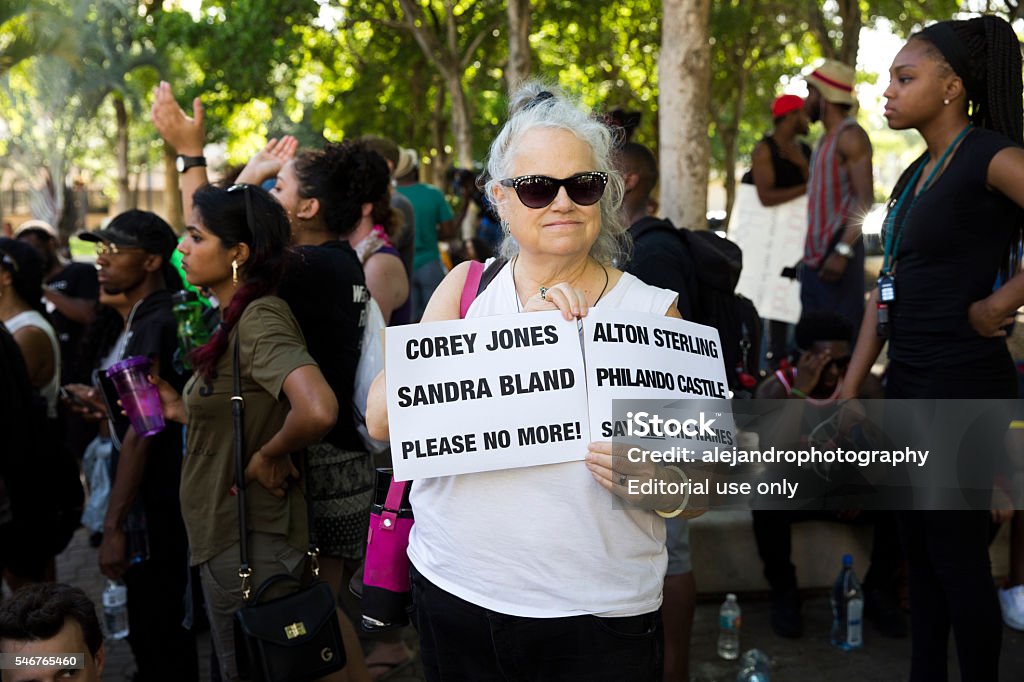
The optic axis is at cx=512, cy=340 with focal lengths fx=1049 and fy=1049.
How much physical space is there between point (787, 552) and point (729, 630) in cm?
52

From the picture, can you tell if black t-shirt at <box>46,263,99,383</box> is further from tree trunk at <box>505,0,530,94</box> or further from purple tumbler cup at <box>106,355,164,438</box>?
tree trunk at <box>505,0,530,94</box>

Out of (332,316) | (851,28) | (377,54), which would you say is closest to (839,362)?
(332,316)

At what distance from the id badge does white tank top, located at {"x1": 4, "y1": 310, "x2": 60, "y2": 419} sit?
12.7 ft

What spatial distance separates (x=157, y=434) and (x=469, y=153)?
54.8 feet

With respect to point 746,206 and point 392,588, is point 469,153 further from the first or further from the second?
point 392,588

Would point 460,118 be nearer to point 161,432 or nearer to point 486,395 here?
point 161,432

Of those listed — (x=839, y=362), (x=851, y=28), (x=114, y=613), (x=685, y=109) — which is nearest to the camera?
(x=839, y=362)

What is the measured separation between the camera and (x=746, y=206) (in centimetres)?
741

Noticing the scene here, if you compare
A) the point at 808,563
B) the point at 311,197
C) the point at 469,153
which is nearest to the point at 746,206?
the point at 808,563

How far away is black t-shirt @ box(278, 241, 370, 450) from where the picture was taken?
3.81 meters

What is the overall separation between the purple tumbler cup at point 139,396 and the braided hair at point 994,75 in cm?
292

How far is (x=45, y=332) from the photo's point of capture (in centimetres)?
523

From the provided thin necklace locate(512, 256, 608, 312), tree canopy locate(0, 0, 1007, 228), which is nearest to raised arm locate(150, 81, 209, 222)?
thin necklace locate(512, 256, 608, 312)

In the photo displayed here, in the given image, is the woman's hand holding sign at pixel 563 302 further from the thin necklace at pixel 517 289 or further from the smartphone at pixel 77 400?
the smartphone at pixel 77 400
